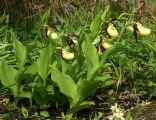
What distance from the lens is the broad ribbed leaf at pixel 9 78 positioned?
3.10m

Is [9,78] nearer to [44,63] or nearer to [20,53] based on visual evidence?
[20,53]

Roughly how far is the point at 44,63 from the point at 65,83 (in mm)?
214

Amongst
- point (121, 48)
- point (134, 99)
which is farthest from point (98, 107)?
point (121, 48)

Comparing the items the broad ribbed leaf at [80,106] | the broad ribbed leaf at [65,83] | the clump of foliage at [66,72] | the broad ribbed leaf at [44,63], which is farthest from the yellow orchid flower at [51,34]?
the broad ribbed leaf at [80,106]

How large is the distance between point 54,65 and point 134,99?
2.30 feet

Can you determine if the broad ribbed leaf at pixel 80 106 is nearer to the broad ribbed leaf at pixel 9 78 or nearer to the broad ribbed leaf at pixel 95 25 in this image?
the broad ribbed leaf at pixel 9 78

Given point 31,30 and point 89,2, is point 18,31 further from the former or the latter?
point 89,2

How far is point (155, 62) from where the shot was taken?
141 inches

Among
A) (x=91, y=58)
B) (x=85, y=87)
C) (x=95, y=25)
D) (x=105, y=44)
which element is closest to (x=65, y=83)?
(x=85, y=87)

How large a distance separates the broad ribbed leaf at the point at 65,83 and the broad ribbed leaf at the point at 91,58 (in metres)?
0.15

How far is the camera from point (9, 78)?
10.3 ft

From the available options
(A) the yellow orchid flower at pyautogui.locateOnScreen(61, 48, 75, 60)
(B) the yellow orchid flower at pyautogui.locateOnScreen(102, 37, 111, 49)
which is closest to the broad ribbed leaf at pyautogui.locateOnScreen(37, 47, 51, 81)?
(A) the yellow orchid flower at pyautogui.locateOnScreen(61, 48, 75, 60)

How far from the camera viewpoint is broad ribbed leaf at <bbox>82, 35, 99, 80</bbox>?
3.01m

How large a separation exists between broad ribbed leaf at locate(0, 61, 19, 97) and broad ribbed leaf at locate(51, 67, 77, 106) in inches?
14.2
